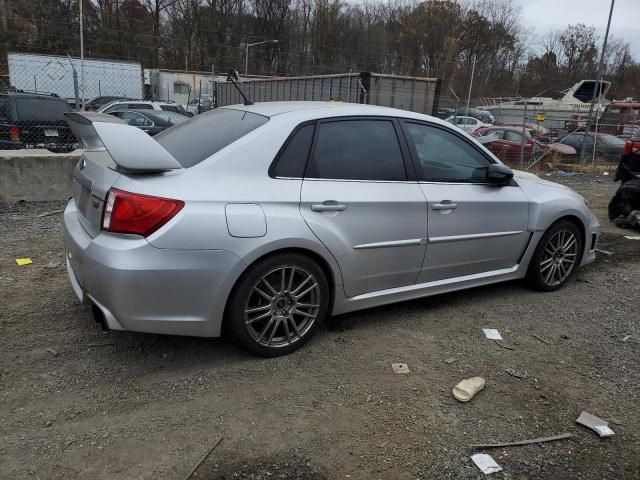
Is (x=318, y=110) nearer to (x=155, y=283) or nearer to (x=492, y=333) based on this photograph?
(x=155, y=283)

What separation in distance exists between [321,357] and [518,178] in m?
2.44

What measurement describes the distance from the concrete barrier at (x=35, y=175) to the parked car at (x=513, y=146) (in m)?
11.2

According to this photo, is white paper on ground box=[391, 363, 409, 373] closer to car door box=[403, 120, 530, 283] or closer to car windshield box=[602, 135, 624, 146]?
car door box=[403, 120, 530, 283]

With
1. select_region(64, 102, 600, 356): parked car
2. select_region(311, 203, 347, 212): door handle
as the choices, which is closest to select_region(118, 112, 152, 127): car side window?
select_region(64, 102, 600, 356): parked car

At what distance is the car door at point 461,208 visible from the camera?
389 cm

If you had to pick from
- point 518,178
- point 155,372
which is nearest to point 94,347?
point 155,372

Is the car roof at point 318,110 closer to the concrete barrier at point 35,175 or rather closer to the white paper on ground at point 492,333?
the white paper on ground at point 492,333

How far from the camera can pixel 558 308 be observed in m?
4.49

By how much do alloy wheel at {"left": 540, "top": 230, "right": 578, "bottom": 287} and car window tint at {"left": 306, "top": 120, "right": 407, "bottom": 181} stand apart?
184 centimetres

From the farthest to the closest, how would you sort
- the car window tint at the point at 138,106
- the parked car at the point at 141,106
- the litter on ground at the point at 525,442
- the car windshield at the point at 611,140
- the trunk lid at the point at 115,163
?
the car window tint at the point at 138,106 → the parked car at the point at 141,106 → the car windshield at the point at 611,140 → the trunk lid at the point at 115,163 → the litter on ground at the point at 525,442

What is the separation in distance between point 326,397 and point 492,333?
1.58 m

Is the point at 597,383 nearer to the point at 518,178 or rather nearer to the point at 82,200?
the point at 518,178

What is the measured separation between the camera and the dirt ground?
2490mm

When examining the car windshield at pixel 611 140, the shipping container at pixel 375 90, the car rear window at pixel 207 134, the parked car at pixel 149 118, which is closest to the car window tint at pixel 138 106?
the parked car at pixel 149 118
